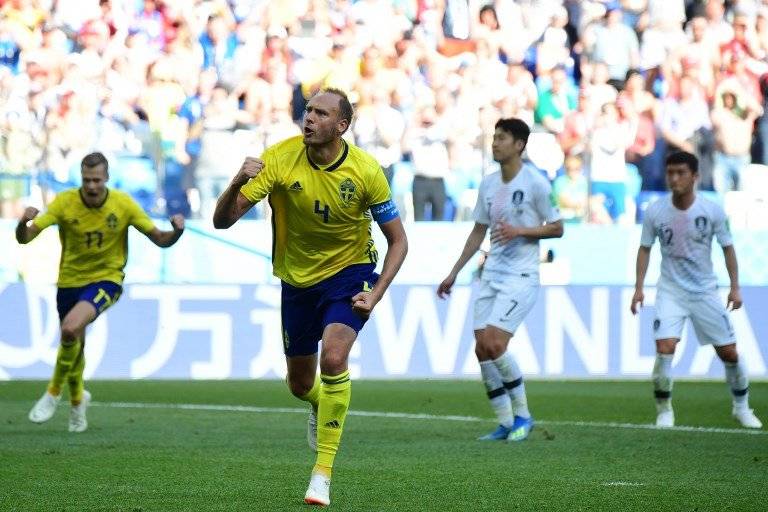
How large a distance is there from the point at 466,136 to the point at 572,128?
168 centimetres

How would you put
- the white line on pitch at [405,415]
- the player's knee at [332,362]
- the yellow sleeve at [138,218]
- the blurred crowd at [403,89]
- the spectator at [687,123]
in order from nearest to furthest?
1. the player's knee at [332,362]
2. the white line on pitch at [405,415]
3. the yellow sleeve at [138,218]
4. the blurred crowd at [403,89]
5. the spectator at [687,123]

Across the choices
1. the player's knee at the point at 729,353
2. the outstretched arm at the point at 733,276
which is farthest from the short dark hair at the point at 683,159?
the player's knee at the point at 729,353

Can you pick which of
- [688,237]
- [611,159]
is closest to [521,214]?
[688,237]

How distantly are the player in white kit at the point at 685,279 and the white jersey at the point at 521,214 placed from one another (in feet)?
4.10

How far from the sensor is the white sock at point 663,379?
11328mm

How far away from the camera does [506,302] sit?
34.1 ft

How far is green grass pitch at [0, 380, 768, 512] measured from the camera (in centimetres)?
688

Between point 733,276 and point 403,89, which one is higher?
point 403,89

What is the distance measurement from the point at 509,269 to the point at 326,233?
326 centimetres

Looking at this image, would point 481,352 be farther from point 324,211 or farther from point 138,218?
point 324,211

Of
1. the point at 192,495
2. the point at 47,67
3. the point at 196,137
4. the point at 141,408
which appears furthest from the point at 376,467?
the point at 47,67

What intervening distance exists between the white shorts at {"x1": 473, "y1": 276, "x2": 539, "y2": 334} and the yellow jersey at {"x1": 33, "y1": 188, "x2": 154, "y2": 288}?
2.79m

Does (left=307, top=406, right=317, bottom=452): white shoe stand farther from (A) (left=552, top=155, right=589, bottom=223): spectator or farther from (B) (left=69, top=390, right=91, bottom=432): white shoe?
(A) (left=552, top=155, right=589, bottom=223): spectator

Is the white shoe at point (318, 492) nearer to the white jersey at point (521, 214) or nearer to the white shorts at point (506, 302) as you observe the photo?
the white shorts at point (506, 302)
